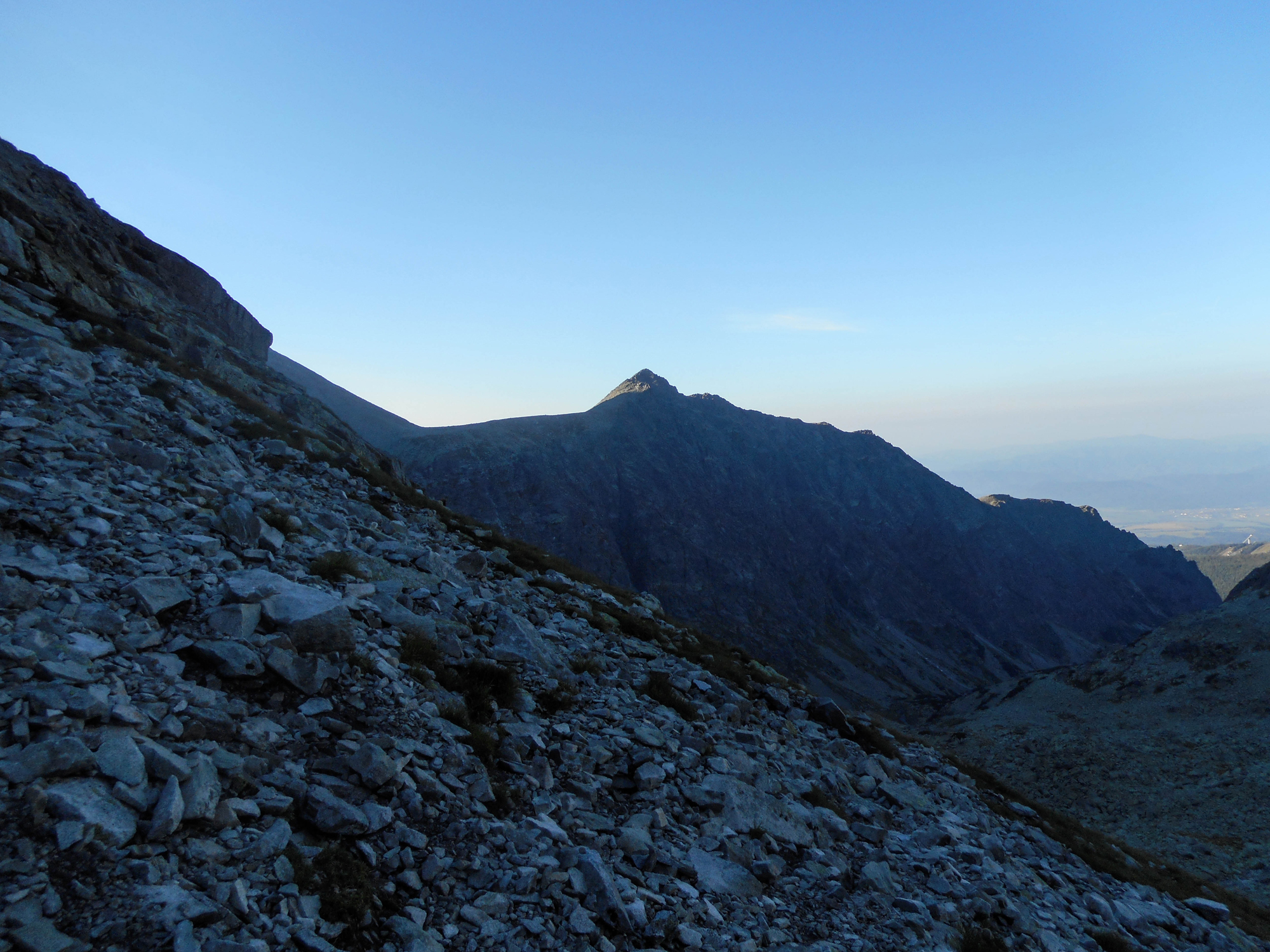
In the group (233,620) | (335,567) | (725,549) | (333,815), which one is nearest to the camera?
(333,815)

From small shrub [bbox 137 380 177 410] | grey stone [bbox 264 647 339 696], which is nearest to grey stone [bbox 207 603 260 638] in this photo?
grey stone [bbox 264 647 339 696]

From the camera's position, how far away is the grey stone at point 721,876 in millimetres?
9633

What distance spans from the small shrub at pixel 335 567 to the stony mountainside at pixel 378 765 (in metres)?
0.06

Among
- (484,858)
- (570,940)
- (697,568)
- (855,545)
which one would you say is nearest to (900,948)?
(570,940)

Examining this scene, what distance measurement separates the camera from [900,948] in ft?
32.8

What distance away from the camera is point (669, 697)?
15141mm

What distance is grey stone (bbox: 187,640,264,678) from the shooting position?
353 inches

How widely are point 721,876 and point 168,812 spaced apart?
24.0 ft

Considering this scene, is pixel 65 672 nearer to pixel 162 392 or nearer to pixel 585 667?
pixel 585 667

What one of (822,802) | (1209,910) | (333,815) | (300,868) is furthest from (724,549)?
(300,868)

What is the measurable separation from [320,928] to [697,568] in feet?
526

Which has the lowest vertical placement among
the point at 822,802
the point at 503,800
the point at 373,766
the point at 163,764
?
the point at 822,802

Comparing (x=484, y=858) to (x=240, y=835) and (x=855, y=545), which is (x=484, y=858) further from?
(x=855, y=545)

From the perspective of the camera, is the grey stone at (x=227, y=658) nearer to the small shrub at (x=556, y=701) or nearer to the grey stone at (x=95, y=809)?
the grey stone at (x=95, y=809)
